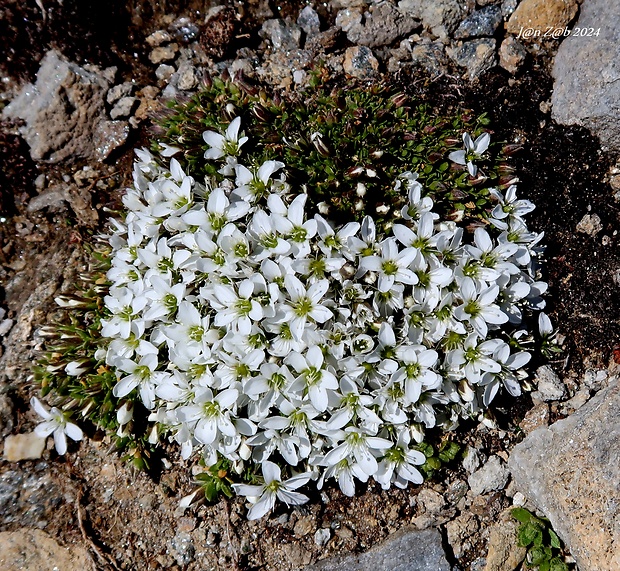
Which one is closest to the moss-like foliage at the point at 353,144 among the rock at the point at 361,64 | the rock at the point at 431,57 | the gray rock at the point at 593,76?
the rock at the point at 361,64

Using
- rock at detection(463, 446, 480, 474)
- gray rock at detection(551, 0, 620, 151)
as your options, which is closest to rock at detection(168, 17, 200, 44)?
gray rock at detection(551, 0, 620, 151)

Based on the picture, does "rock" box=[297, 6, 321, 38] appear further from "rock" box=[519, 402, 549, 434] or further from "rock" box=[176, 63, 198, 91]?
"rock" box=[519, 402, 549, 434]

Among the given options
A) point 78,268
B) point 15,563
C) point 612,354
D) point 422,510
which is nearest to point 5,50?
point 78,268

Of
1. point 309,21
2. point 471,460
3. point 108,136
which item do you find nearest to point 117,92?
point 108,136

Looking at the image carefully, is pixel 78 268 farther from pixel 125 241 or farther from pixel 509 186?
pixel 509 186

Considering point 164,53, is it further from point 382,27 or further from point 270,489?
point 270,489

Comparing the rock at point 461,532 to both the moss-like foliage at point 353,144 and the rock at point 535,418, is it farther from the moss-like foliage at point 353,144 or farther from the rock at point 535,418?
the moss-like foliage at point 353,144
